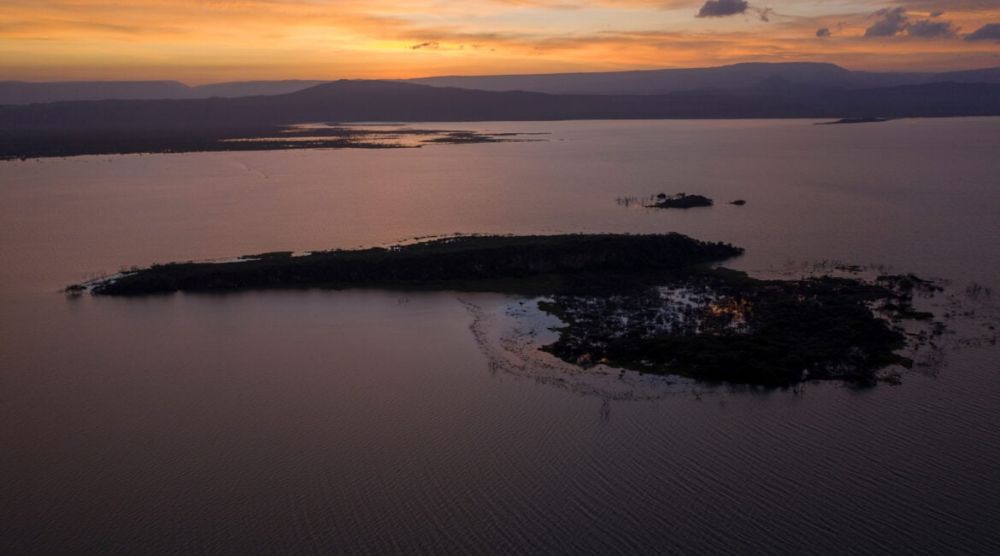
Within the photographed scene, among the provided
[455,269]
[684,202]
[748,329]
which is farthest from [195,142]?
[748,329]

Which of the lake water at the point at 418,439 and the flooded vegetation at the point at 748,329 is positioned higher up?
the flooded vegetation at the point at 748,329

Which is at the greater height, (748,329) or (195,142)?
(195,142)

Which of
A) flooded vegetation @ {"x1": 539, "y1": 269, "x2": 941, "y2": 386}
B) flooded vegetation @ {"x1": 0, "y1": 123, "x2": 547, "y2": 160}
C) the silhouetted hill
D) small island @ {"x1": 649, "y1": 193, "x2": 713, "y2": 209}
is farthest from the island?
the silhouetted hill

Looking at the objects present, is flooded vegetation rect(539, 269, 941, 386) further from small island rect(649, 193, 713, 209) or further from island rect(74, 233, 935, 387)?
small island rect(649, 193, 713, 209)

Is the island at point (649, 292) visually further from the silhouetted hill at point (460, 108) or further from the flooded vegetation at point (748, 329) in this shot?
the silhouetted hill at point (460, 108)

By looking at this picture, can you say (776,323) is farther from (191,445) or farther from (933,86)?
(933,86)

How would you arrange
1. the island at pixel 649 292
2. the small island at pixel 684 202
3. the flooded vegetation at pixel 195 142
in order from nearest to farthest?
the island at pixel 649 292
the small island at pixel 684 202
the flooded vegetation at pixel 195 142

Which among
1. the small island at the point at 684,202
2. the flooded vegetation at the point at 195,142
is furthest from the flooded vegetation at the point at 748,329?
the flooded vegetation at the point at 195,142

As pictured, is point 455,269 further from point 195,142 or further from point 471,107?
point 471,107
